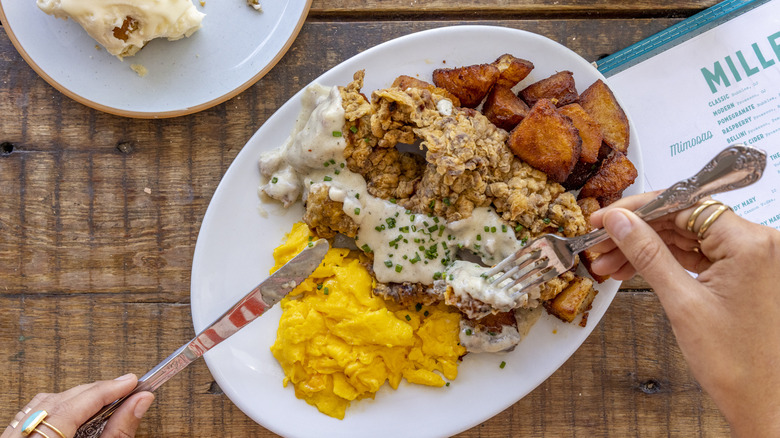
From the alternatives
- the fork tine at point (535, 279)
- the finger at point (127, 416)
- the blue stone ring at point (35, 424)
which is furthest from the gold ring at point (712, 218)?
the blue stone ring at point (35, 424)

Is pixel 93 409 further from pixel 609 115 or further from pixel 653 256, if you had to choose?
pixel 609 115

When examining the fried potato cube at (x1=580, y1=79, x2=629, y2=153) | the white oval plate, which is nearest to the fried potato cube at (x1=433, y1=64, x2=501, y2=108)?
the white oval plate

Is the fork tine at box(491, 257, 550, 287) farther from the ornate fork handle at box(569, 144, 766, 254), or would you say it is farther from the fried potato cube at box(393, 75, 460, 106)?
the fried potato cube at box(393, 75, 460, 106)

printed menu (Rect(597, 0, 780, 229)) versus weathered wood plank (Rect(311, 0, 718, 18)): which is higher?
weathered wood plank (Rect(311, 0, 718, 18))

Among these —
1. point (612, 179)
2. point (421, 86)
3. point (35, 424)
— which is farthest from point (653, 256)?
point (35, 424)

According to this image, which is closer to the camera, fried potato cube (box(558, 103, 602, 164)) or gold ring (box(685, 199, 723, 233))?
gold ring (box(685, 199, 723, 233))

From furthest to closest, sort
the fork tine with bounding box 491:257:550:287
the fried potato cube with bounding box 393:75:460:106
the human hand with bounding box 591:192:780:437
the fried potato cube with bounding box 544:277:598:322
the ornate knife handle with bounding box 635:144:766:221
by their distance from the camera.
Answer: the fried potato cube with bounding box 393:75:460:106 < the fried potato cube with bounding box 544:277:598:322 < the fork tine with bounding box 491:257:550:287 < the human hand with bounding box 591:192:780:437 < the ornate knife handle with bounding box 635:144:766:221

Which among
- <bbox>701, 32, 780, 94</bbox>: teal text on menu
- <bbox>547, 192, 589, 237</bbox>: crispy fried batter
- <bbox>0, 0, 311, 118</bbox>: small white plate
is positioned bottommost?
<bbox>547, 192, 589, 237</bbox>: crispy fried batter

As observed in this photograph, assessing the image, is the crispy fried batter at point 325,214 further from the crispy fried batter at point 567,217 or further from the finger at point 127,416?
the finger at point 127,416
